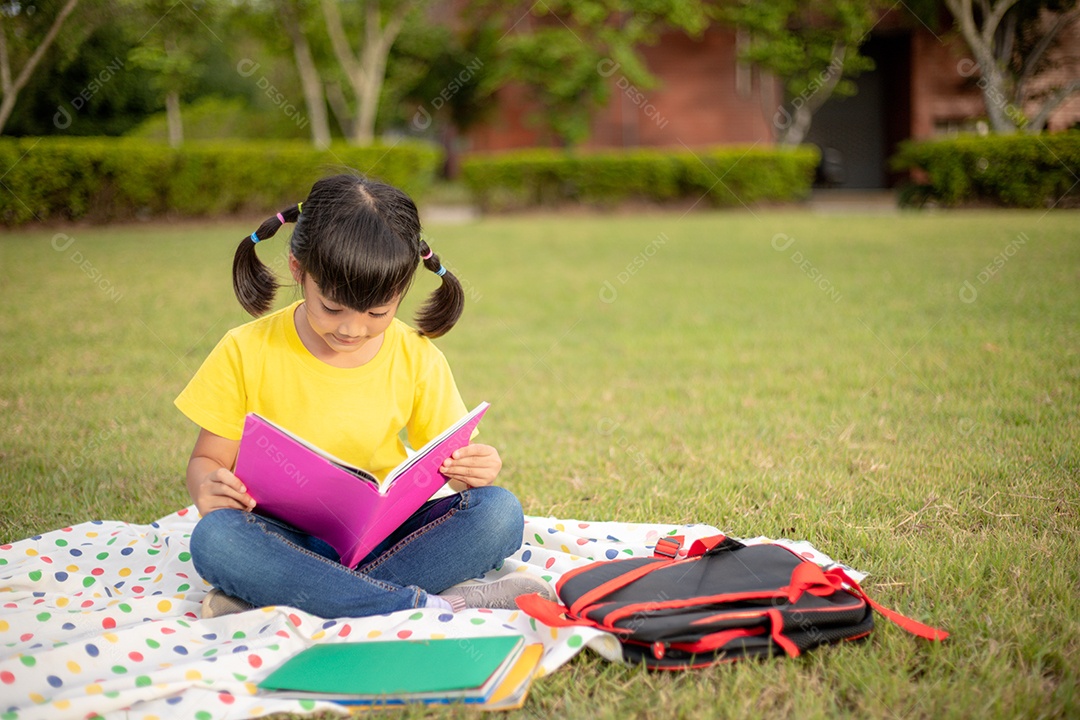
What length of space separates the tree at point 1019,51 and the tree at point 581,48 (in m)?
5.85

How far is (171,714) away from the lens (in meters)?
1.75

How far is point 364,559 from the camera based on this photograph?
2.40 metres

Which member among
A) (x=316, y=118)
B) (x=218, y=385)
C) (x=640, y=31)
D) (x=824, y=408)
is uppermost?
(x=640, y=31)

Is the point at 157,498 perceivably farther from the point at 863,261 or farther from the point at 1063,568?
the point at 863,261

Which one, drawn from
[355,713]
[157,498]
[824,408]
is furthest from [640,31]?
[355,713]

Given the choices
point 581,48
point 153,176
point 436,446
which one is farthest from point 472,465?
point 581,48

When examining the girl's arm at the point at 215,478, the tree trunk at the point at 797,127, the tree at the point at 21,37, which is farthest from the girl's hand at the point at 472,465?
the tree trunk at the point at 797,127

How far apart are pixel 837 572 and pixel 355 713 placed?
112 cm

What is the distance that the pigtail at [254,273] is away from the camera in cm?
228

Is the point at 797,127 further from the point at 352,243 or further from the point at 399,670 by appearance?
the point at 399,670

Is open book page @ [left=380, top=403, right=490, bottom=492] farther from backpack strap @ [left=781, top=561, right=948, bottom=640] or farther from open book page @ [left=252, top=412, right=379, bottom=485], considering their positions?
backpack strap @ [left=781, top=561, right=948, bottom=640]

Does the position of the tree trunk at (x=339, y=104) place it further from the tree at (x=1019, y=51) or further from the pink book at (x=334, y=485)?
the pink book at (x=334, y=485)

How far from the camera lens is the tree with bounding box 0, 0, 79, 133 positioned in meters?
6.18

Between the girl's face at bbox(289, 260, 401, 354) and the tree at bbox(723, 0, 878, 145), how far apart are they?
16501 mm
